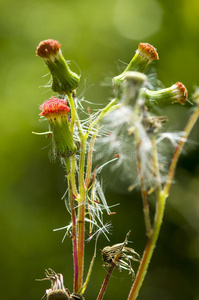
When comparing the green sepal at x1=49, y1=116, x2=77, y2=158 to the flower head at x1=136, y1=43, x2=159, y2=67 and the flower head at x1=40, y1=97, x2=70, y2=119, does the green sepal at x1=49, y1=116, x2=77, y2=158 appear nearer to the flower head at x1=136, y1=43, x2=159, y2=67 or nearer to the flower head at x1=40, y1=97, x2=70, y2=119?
the flower head at x1=40, y1=97, x2=70, y2=119

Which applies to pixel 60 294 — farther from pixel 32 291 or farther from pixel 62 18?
pixel 62 18

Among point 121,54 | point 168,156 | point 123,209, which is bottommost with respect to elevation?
point 123,209

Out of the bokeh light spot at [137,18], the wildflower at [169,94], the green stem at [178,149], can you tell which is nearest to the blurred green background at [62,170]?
the bokeh light spot at [137,18]

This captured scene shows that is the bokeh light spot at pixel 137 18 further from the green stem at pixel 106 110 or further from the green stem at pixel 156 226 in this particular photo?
the green stem at pixel 156 226

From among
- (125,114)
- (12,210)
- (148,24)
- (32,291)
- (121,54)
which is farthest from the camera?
(148,24)

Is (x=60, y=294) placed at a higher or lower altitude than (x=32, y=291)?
higher

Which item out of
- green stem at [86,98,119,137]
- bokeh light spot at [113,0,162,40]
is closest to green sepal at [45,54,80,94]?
green stem at [86,98,119,137]

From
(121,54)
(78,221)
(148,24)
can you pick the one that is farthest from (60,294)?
(148,24)
